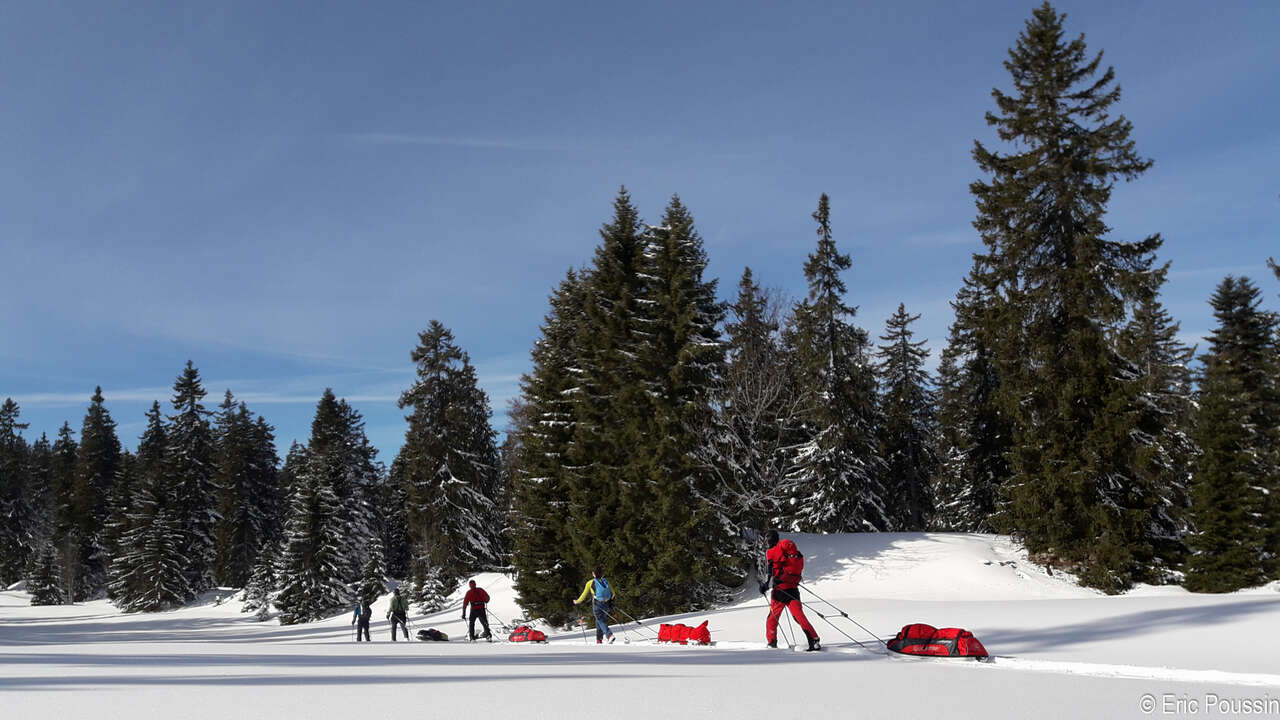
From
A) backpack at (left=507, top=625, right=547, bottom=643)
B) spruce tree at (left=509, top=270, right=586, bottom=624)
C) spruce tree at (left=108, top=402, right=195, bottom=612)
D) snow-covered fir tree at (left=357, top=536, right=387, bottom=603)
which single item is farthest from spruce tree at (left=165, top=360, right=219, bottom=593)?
backpack at (left=507, top=625, right=547, bottom=643)

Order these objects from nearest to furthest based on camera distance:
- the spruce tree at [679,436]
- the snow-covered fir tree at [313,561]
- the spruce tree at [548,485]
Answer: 1. the spruce tree at [679,436]
2. the spruce tree at [548,485]
3. the snow-covered fir tree at [313,561]

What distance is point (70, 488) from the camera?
8600cm

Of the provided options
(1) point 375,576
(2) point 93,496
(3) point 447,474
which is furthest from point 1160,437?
(2) point 93,496

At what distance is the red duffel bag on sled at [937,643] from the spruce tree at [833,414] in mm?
27589

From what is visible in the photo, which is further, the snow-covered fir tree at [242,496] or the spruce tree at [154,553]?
the snow-covered fir tree at [242,496]

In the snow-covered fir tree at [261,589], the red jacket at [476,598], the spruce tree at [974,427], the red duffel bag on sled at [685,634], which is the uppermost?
the spruce tree at [974,427]

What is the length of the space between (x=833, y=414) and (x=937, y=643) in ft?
95.3

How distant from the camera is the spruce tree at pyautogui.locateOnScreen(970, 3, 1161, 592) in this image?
25750mm

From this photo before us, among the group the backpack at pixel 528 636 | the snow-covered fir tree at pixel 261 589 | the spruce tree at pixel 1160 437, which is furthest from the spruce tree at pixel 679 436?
the snow-covered fir tree at pixel 261 589

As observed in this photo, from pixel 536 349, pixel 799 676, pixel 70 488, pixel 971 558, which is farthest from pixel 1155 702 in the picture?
pixel 70 488

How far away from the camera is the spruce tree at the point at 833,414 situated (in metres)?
40.9

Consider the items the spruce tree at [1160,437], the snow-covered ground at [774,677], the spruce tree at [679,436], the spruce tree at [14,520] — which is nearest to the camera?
the snow-covered ground at [774,677]

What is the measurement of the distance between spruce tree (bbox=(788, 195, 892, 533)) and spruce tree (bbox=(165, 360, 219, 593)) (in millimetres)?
50661

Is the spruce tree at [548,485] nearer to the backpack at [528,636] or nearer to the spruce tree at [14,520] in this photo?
the backpack at [528,636]
